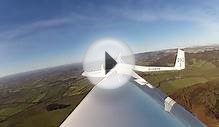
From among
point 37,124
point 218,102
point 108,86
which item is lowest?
point 37,124

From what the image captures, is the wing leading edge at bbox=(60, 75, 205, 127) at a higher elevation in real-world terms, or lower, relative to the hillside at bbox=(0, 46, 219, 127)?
higher

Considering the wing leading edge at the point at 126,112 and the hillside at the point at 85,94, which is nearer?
the wing leading edge at the point at 126,112

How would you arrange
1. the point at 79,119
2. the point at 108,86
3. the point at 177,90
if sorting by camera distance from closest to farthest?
the point at 79,119 < the point at 108,86 < the point at 177,90

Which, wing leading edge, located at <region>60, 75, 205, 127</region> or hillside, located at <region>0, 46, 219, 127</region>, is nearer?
wing leading edge, located at <region>60, 75, 205, 127</region>

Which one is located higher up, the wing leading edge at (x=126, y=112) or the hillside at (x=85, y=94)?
the wing leading edge at (x=126, y=112)

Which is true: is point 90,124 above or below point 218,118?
above

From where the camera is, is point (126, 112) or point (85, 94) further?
point (85, 94)

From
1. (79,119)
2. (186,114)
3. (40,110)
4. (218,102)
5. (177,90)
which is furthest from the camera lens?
(40,110)

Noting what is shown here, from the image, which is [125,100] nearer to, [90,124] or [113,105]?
[113,105]

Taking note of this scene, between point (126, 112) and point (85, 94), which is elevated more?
point (126, 112)

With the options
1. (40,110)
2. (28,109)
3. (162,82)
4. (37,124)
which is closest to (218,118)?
(162,82)

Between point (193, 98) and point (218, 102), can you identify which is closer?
point (218, 102)
